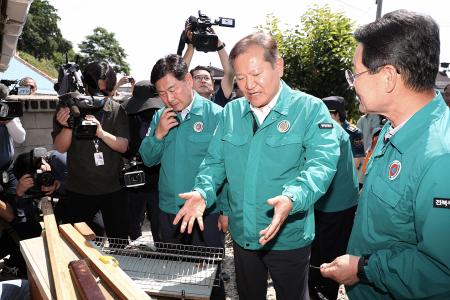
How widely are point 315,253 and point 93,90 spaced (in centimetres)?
276

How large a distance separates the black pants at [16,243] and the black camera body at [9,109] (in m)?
1.12

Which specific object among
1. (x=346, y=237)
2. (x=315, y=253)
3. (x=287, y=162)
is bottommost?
(x=315, y=253)

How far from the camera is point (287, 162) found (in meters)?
2.03

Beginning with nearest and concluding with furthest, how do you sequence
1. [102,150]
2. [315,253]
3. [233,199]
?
[233,199] < [102,150] < [315,253]

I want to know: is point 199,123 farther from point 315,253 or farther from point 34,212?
point 34,212

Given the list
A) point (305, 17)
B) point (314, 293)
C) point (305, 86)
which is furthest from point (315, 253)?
point (305, 17)

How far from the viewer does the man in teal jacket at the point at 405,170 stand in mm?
1219

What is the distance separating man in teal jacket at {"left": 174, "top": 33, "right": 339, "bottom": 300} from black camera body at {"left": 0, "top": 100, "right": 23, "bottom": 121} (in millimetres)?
2223

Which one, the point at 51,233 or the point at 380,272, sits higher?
the point at 380,272

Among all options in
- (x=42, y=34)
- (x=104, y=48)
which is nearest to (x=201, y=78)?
(x=42, y=34)

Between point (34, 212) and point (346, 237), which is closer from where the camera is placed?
point (346, 237)

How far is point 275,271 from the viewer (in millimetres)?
2137

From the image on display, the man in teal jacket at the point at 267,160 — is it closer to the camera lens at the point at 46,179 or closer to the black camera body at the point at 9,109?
the camera lens at the point at 46,179

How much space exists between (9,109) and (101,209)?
1.27 m
